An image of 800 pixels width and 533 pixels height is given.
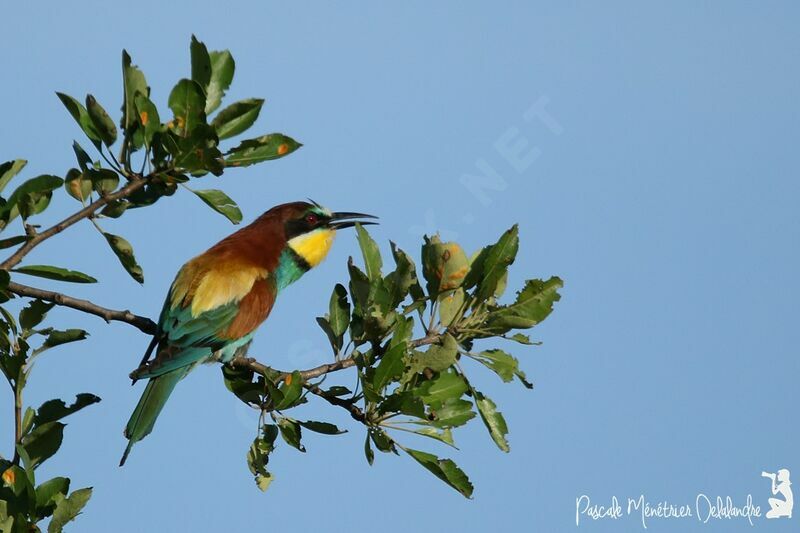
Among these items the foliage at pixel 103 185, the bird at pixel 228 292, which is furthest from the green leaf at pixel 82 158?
the bird at pixel 228 292

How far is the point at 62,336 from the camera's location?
2805 mm

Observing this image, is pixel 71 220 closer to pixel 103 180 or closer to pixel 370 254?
pixel 103 180

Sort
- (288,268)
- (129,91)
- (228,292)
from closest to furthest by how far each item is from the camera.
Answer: (129,91) → (228,292) → (288,268)

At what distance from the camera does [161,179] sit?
2594 mm

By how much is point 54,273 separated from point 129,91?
549 millimetres

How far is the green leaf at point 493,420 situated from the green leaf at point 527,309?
225 mm

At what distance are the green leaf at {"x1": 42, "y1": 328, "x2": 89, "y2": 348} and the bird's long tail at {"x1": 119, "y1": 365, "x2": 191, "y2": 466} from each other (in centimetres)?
58

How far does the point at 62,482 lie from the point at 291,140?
3.70 feet

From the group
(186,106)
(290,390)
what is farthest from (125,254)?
(290,390)

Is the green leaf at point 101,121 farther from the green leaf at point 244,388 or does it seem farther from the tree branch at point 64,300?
the green leaf at point 244,388

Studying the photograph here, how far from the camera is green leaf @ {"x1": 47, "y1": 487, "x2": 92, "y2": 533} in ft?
8.38

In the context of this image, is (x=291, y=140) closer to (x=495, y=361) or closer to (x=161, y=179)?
(x=161, y=179)

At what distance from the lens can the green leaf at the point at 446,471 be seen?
2656 mm

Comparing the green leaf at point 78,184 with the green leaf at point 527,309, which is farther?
the green leaf at point 527,309
